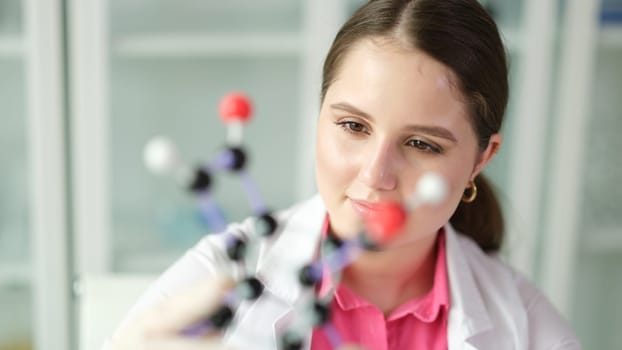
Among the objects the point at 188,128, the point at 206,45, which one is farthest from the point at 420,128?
the point at 188,128

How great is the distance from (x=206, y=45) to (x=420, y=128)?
936 mm

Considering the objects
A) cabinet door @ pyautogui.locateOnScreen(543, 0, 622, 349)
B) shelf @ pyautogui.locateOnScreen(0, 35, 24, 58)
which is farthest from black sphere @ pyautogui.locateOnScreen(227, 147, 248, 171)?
cabinet door @ pyautogui.locateOnScreen(543, 0, 622, 349)

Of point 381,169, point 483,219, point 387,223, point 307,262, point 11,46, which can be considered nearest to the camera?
point 387,223

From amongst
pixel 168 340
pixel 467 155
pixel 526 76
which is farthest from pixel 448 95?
pixel 526 76

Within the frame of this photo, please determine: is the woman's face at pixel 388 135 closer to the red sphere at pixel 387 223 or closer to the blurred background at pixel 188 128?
the red sphere at pixel 387 223

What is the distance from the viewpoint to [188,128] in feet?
5.76

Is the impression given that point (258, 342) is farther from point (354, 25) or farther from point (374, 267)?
point (354, 25)

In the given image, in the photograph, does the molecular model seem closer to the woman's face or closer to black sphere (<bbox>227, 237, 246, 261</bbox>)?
black sphere (<bbox>227, 237, 246, 261</bbox>)

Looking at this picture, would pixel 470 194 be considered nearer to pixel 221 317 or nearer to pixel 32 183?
pixel 221 317

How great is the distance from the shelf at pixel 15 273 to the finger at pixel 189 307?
116cm

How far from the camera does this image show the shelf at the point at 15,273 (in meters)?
1.65

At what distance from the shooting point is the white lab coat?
3.00 feet

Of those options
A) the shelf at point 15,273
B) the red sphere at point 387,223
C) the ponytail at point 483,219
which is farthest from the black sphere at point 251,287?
the shelf at point 15,273

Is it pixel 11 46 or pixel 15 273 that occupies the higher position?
pixel 11 46
